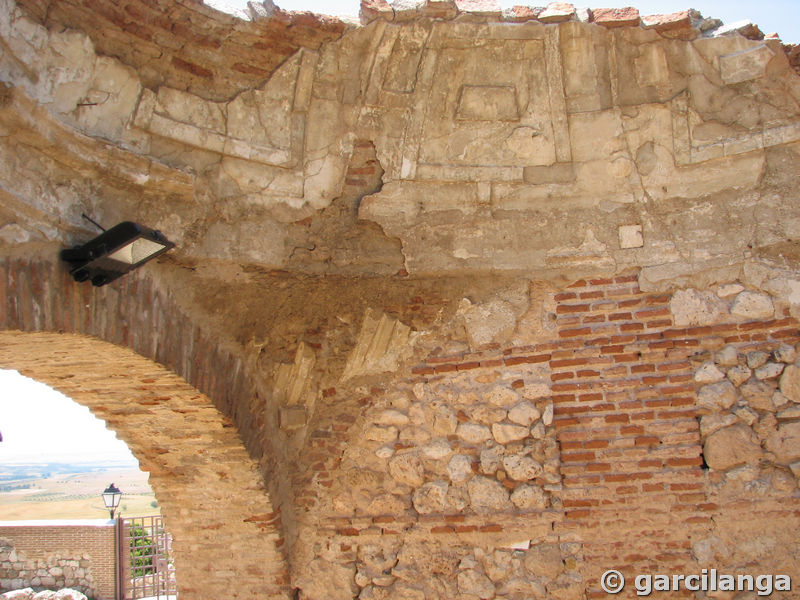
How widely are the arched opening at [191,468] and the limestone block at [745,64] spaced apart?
334 centimetres

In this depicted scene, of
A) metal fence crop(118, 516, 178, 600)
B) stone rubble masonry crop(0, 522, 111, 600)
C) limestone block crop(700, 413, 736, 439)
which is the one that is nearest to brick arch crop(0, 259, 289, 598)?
limestone block crop(700, 413, 736, 439)

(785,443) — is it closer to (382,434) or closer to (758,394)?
(758,394)

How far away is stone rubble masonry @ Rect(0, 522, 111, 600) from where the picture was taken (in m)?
8.26

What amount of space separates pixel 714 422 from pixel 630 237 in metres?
1.09

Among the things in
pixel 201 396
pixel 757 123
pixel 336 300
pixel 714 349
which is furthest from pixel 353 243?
pixel 757 123

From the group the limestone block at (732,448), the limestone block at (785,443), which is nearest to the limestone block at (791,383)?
the limestone block at (785,443)

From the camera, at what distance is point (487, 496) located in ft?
12.4

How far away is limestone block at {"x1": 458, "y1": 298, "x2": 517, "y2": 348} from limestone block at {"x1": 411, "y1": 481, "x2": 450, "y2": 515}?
2.68 feet

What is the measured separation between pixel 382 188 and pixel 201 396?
1531 millimetres

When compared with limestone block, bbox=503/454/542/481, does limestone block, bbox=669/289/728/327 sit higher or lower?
higher

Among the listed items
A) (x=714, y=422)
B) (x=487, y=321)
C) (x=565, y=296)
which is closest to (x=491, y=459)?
(x=487, y=321)

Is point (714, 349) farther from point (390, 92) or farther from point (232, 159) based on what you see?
point (232, 159)

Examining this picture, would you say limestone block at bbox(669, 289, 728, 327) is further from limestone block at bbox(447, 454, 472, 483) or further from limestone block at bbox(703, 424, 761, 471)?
limestone block at bbox(447, 454, 472, 483)

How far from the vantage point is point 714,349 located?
145 inches
